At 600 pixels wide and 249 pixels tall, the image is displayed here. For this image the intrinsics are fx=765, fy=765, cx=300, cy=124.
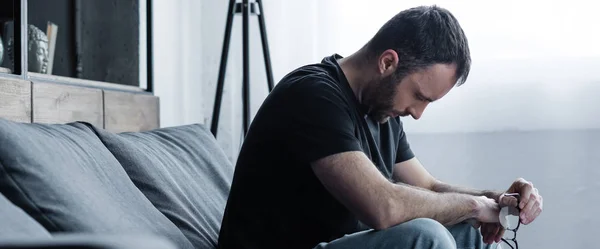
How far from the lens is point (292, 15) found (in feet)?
10.6

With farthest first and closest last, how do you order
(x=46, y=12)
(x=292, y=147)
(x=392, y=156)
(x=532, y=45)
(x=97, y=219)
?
(x=532, y=45) → (x=46, y=12) → (x=392, y=156) → (x=292, y=147) → (x=97, y=219)

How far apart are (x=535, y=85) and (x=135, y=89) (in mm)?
1533

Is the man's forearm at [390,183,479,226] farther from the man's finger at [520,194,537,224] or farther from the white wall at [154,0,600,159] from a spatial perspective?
the white wall at [154,0,600,159]

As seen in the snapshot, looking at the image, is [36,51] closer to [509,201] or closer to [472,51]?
[509,201]

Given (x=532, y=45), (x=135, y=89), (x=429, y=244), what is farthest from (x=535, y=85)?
(x=429, y=244)

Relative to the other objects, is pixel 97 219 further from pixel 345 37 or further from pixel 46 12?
pixel 345 37

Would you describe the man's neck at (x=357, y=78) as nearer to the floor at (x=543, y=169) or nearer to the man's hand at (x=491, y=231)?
the man's hand at (x=491, y=231)

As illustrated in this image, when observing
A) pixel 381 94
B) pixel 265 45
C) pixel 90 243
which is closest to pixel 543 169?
pixel 265 45

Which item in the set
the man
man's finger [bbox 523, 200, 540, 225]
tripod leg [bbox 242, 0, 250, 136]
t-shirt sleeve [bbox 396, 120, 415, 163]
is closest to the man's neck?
the man

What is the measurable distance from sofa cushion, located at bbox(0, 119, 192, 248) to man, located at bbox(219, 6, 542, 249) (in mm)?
206

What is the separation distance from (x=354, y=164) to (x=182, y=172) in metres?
0.53

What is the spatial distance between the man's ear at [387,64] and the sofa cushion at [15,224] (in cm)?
96

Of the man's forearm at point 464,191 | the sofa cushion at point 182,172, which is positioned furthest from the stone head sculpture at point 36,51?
the man's forearm at point 464,191

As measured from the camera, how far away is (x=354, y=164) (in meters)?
1.54
